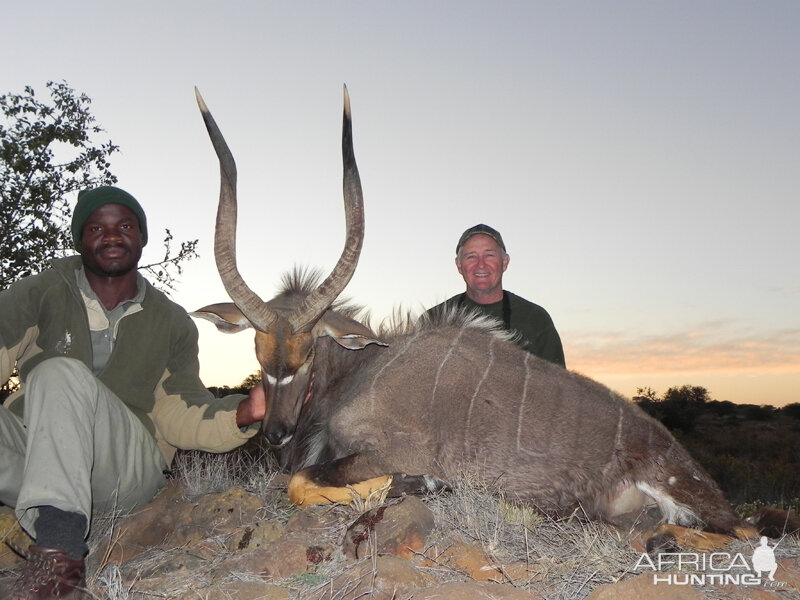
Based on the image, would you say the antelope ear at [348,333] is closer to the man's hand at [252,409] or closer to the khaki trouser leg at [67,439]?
the man's hand at [252,409]

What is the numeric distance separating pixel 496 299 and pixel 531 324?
0.29 meters

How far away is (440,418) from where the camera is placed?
3.54 m

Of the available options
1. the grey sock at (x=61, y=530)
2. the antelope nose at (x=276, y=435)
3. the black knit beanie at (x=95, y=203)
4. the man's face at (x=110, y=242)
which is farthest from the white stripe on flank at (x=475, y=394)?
the black knit beanie at (x=95, y=203)

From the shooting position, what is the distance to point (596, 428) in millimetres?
3531

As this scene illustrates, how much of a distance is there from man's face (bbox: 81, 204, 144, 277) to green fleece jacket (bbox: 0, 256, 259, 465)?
129 mm

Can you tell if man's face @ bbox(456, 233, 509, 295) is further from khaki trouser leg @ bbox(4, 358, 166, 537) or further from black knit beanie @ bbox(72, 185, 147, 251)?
khaki trouser leg @ bbox(4, 358, 166, 537)

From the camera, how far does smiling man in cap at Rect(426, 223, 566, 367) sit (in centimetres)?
520

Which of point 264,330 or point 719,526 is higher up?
point 264,330

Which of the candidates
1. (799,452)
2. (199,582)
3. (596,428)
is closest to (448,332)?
(596,428)

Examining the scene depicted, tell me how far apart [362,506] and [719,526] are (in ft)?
5.07

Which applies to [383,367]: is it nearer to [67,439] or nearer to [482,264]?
[67,439]

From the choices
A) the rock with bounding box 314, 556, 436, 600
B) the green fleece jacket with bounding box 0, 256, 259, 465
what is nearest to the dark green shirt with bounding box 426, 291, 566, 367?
the green fleece jacket with bounding box 0, 256, 259, 465

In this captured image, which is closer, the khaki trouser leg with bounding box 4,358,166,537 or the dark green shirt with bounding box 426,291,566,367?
the khaki trouser leg with bounding box 4,358,166,537

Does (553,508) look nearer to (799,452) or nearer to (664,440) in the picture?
(664,440)
